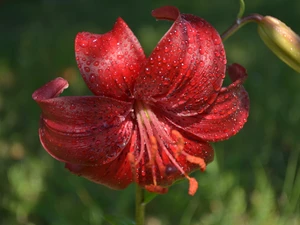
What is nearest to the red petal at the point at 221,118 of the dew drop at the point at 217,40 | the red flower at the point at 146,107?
the red flower at the point at 146,107

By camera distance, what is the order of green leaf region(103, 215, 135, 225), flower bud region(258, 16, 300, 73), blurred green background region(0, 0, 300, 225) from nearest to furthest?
flower bud region(258, 16, 300, 73) → green leaf region(103, 215, 135, 225) → blurred green background region(0, 0, 300, 225)

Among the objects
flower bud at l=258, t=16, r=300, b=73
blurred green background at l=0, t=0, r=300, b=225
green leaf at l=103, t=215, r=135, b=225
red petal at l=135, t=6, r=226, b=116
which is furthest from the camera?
blurred green background at l=0, t=0, r=300, b=225

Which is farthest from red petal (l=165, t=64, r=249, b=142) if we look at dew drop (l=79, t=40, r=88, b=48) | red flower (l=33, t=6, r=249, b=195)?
dew drop (l=79, t=40, r=88, b=48)

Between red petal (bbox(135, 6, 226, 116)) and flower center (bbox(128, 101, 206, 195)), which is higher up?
red petal (bbox(135, 6, 226, 116))

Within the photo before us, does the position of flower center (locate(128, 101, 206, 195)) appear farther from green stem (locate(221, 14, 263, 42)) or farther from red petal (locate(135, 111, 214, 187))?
green stem (locate(221, 14, 263, 42))

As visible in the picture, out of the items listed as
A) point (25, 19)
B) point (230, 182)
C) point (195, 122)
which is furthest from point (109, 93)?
point (25, 19)

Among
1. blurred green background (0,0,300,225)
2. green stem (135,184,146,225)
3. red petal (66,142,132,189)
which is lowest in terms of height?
blurred green background (0,0,300,225)

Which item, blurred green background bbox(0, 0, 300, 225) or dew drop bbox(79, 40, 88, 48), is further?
blurred green background bbox(0, 0, 300, 225)

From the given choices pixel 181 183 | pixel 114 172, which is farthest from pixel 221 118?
pixel 181 183
